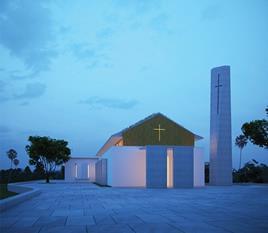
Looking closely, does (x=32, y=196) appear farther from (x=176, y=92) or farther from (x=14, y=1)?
(x=176, y=92)

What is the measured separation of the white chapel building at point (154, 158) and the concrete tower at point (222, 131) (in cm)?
255

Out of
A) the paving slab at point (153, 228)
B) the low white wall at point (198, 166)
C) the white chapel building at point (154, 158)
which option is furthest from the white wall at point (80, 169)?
the paving slab at point (153, 228)

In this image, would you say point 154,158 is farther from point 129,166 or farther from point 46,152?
point 46,152

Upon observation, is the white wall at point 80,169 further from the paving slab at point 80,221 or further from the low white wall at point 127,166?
the paving slab at point 80,221

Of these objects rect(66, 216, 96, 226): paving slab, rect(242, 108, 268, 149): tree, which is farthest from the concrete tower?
rect(66, 216, 96, 226): paving slab

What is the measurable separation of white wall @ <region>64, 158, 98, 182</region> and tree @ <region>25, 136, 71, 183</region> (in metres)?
6.66

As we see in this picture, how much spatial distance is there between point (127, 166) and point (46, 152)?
1952 cm

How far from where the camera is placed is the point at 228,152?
4028 cm

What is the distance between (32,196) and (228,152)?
76.7ft

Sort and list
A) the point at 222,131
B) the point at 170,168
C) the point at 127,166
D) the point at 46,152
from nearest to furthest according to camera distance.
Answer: the point at 127,166, the point at 170,168, the point at 222,131, the point at 46,152

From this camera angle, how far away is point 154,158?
32562mm

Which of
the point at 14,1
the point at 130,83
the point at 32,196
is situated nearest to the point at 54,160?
the point at 130,83

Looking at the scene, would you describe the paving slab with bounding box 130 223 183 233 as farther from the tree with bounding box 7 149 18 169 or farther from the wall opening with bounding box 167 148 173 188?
the tree with bounding box 7 149 18 169

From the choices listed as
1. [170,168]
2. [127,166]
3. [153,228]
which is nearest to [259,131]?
[170,168]
